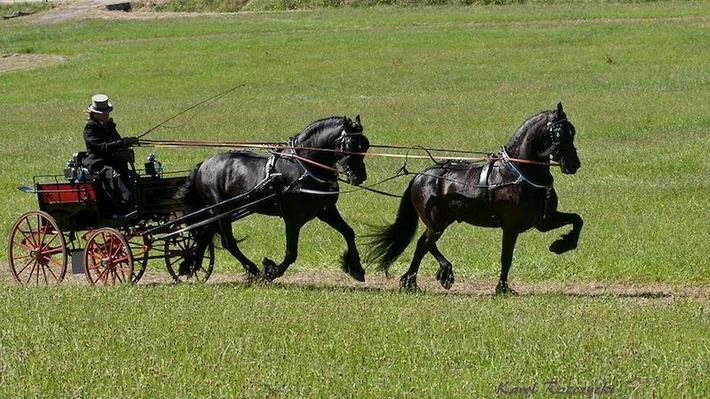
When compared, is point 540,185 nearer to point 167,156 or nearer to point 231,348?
point 231,348

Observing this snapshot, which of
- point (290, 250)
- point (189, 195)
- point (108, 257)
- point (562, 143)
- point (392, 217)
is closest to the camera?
point (562, 143)

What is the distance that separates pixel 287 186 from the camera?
570 inches

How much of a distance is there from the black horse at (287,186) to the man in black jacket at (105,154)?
2.38 feet

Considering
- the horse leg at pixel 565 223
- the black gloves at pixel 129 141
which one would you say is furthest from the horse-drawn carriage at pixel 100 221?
the horse leg at pixel 565 223

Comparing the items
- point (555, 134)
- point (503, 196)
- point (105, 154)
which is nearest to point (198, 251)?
point (105, 154)

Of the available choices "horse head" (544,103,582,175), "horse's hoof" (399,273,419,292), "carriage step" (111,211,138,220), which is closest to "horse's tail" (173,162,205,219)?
"carriage step" (111,211,138,220)

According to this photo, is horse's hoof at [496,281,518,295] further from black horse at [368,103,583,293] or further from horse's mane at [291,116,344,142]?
horse's mane at [291,116,344,142]

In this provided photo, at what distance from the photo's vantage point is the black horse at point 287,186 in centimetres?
1412

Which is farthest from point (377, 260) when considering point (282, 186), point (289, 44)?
point (289, 44)

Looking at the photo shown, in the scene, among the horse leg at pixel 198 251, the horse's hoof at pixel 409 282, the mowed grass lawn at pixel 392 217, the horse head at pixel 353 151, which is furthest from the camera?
the horse leg at pixel 198 251

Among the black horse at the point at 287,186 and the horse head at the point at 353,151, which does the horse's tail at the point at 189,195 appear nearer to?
the black horse at the point at 287,186

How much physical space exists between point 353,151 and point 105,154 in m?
3.16

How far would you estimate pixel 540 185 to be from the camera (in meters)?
13.2

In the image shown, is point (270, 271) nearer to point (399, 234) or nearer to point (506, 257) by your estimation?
point (399, 234)
